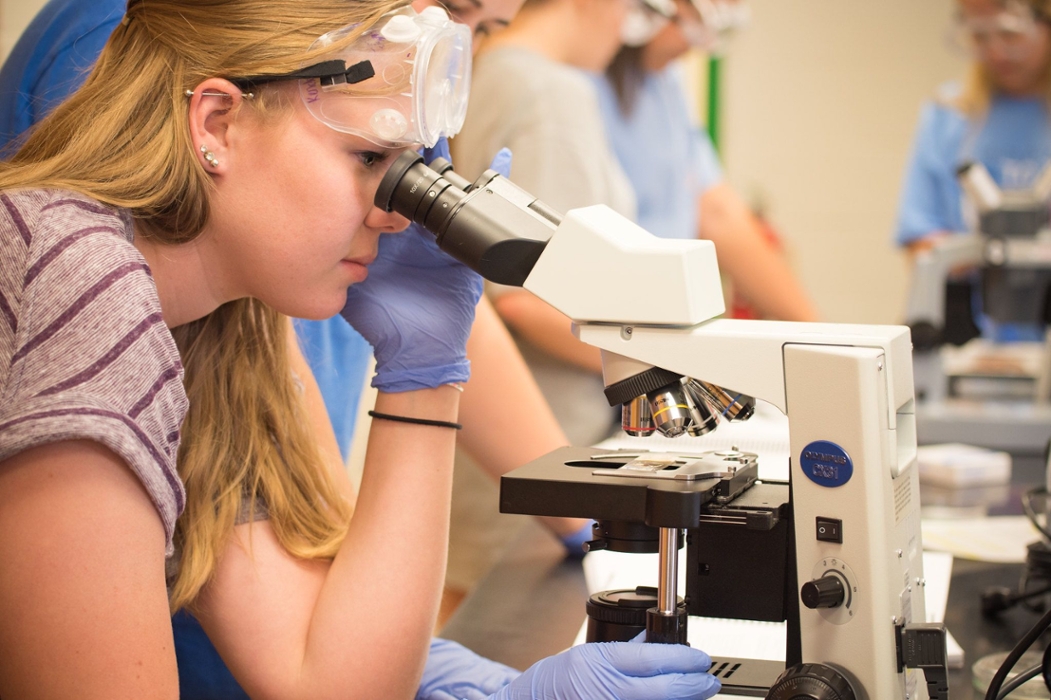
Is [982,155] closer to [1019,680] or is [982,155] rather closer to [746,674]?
[1019,680]

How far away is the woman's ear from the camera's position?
3.24ft

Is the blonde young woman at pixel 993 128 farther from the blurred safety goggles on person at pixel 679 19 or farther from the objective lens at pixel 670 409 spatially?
the objective lens at pixel 670 409

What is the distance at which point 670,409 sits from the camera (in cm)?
82

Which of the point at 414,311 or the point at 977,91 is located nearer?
the point at 414,311

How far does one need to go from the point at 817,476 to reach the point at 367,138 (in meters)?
0.55

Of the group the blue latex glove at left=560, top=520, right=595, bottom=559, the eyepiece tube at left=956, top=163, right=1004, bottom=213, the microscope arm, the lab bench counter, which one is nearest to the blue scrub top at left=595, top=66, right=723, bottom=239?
the microscope arm

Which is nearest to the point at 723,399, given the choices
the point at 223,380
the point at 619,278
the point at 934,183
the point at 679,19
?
the point at 619,278

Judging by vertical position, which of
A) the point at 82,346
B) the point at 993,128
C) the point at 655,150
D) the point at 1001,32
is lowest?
the point at 82,346

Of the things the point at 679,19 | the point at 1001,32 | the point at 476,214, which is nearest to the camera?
the point at 476,214

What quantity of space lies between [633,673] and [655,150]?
2.73 meters

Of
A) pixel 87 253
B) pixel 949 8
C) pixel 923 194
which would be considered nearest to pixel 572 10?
pixel 87 253

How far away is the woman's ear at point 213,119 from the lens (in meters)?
0.99

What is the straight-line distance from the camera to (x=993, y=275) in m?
2.59

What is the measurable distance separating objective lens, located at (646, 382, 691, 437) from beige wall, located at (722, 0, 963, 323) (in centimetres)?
451
